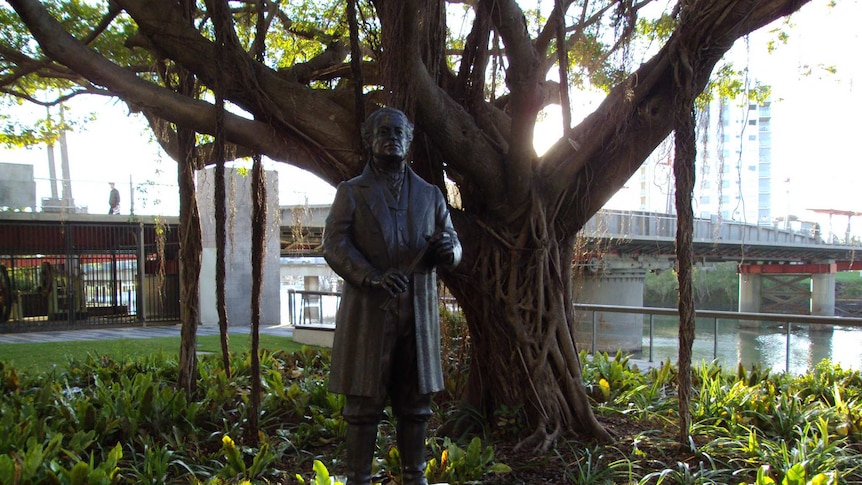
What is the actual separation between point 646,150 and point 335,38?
388 centimetres

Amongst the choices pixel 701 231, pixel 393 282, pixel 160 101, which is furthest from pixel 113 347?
pixel 701 231

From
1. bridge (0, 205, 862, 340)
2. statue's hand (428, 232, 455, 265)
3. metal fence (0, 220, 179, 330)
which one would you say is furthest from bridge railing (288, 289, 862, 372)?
metal fence (0, 220, 179, 330)

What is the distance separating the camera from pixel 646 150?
206 inches

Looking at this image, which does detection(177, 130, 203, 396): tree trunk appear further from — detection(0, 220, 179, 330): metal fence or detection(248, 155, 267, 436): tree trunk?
detection(0, 220, 179, 330): metal fence

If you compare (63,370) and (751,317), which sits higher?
(751,317)

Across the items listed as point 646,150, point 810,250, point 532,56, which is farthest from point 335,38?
point 810,250

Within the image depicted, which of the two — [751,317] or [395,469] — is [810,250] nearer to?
[751,317]

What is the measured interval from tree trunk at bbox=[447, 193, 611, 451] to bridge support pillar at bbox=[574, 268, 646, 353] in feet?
3.30

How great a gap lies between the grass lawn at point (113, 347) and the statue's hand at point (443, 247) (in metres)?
7.39

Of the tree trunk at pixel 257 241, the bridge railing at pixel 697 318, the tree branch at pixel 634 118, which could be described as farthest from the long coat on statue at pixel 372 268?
the bridge railing at pixel 697 318

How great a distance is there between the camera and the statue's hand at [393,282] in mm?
2930

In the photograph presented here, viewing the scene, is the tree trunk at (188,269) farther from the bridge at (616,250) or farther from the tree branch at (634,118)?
the bridge at (616,250)

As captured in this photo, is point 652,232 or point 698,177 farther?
point 652,232

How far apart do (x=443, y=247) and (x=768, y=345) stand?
12.6m
